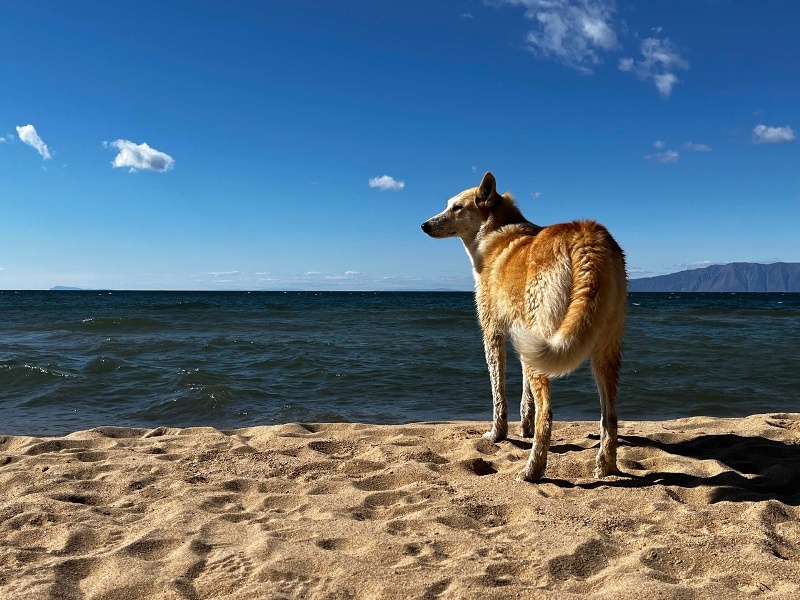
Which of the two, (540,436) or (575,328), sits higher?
(575,328)

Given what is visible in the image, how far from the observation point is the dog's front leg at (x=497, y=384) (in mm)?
5242

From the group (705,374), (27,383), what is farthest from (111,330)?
(705,374)

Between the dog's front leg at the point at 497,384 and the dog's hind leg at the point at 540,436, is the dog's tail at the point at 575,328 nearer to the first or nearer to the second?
the dog's hind leg at the point at 540,436

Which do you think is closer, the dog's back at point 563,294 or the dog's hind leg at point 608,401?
the dog's back at point 563,294

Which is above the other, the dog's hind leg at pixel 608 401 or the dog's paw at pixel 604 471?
the dog's hind leg at pixel 608 401

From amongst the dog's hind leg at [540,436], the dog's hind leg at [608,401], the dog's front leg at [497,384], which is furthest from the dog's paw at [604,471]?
the dog's front leg at [497,384]

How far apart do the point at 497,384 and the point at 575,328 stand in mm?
2050

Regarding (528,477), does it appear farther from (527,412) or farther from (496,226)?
(496,226)

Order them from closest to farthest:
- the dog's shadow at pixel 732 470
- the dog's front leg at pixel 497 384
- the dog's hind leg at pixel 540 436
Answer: the dog's shadow at pixel 732 470 < the dog's hind leg at pixel 540 436 < the dog's front leg at pixel 497 384

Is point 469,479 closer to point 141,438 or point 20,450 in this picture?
point 141,438

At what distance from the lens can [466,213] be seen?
5.66 meters

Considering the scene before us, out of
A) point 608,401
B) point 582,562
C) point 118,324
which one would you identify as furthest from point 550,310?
point 118,324

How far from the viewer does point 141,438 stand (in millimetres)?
5473

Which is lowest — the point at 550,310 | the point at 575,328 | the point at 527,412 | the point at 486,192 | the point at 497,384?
the point at 527,412
